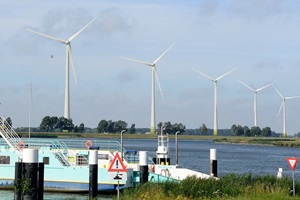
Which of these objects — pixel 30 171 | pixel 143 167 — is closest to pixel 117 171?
pixel 30 171

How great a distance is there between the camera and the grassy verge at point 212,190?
109ft

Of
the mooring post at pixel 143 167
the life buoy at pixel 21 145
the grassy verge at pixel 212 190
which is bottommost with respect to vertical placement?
the grassy verge at pixel 212 190

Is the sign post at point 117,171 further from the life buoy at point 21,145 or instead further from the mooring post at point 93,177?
the life buoy at point 21,145

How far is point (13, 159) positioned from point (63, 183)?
4293 mm

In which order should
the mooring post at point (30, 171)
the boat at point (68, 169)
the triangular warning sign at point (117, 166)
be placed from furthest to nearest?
the boat at point (68, 169) → the mooring post at point (30, 171) → the triangular warning sign at point (117, 166)

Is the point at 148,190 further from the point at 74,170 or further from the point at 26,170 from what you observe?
the point at 74,170

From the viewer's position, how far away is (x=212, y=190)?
115 feet

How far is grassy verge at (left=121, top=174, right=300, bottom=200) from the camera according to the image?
33156 mm

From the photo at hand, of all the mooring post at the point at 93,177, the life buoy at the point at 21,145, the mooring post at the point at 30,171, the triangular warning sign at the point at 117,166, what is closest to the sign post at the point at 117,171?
the triangular warning sign at the point at 117,166

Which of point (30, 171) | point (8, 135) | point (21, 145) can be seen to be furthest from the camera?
point (8, 135)

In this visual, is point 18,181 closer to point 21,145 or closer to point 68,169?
point 68,169

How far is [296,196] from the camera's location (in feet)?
116

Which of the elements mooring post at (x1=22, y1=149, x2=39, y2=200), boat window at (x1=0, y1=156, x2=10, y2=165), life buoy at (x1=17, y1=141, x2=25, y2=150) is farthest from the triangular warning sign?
life buoy at (x1=17, y1=141, x2=25, y2=150)

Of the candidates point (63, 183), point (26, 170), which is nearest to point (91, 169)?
point (26, 170)
